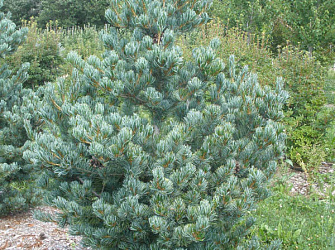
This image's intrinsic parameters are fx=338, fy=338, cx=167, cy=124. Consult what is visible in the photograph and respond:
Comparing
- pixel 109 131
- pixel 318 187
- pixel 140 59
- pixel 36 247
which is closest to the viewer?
pixel 109 131

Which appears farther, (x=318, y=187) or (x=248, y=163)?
(x=318, y=187)

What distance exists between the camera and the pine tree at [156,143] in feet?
7.93

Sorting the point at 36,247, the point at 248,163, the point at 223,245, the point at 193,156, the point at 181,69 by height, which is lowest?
the point at 36,247

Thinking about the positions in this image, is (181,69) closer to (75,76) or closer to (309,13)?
(75,76)

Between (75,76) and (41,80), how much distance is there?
9.50 m

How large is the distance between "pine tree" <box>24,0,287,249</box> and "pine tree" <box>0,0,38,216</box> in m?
1.89

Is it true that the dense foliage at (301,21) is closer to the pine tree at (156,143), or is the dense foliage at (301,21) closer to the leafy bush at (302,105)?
the leafy bush at (302,105)

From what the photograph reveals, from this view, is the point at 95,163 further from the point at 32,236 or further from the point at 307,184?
the point at 307,184

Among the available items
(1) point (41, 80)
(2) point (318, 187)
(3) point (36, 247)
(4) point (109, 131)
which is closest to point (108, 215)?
(4) point (109, 131)

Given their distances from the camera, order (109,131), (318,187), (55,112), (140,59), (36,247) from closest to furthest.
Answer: (109,131), (140,59), (55,112), (36,247), (318,187)

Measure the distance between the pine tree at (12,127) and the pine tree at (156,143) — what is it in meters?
1.89

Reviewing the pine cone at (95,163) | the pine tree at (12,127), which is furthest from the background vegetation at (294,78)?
the pine tree at (12,127)

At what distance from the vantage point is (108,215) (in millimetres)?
2498

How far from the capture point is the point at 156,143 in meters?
2.75
